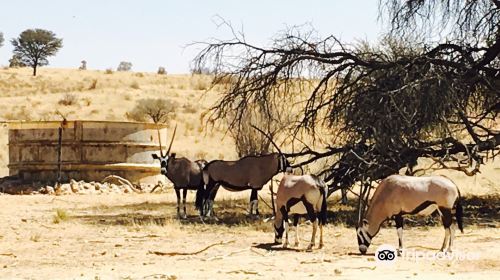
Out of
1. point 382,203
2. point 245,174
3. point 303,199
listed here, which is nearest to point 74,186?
point 245,174

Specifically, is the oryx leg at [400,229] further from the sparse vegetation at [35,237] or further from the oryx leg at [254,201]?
the oryx leg at [254,201]

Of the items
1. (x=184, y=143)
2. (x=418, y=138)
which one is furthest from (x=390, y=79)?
(x=184, y=143)

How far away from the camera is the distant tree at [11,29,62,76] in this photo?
78.2 meters

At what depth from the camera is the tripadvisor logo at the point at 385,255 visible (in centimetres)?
1006

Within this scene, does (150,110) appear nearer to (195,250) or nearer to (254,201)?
(254,201)

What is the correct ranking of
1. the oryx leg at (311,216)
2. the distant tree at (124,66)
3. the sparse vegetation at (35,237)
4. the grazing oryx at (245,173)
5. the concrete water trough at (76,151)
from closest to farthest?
the oryx leg at (311,216) < the sparse vegetation at (35,237) < the grazing oryx at (245,173) < the concrete water trough at (76,151) < the distant tree at (124,66)

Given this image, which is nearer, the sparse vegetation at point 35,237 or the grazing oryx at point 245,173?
the sparse vegetation at point 35,237

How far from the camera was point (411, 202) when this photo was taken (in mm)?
10539

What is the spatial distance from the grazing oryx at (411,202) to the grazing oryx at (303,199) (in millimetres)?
824

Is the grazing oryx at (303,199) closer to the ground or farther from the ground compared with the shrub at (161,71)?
closer to the ground

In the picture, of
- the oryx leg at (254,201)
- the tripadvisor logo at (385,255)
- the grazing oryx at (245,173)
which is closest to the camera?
the tripadvisor logo at (385,255)

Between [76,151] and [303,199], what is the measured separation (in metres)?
17.8

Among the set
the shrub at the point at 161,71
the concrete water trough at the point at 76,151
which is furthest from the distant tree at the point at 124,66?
the concrete water trough at the point at 76,151

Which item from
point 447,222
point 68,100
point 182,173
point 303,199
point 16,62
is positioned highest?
point 16,62
